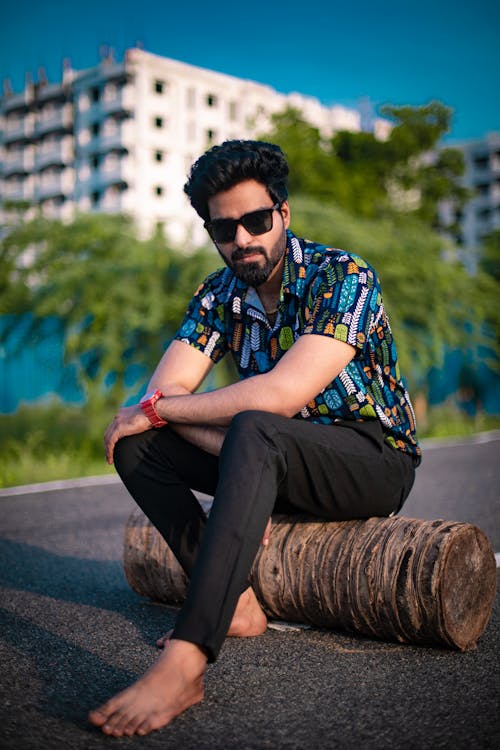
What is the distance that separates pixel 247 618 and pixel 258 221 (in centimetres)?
133

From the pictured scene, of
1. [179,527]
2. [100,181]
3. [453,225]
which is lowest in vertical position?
[179,527]

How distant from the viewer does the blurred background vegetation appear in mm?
10328

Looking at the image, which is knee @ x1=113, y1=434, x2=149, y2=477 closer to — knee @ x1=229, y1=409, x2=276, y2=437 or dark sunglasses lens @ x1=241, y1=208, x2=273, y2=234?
knee @ x1=229, y1=409, x2=276, y2=437

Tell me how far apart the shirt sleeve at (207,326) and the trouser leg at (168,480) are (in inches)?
19.1

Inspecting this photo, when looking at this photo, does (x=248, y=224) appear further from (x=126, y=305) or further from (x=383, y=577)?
(x=126, y=305)

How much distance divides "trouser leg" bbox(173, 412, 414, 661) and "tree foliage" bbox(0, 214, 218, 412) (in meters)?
7.48

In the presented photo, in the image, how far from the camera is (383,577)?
104 inches

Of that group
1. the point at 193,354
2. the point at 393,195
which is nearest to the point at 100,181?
the point at 393,195

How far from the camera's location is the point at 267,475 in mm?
2305

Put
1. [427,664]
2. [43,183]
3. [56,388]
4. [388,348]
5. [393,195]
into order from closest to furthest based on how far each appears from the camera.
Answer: [427,664], [388,348], [56,388], [393,195], [43,183]

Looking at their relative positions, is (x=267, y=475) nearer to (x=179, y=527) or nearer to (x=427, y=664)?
(x=179, y=527)

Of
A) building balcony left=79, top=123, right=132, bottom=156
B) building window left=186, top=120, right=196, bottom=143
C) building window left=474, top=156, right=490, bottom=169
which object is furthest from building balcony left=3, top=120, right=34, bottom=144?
building window left=474, top=156, right=490, bottom=169

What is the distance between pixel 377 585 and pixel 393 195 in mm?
41822

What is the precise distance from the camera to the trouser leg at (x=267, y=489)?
2.10 meters
